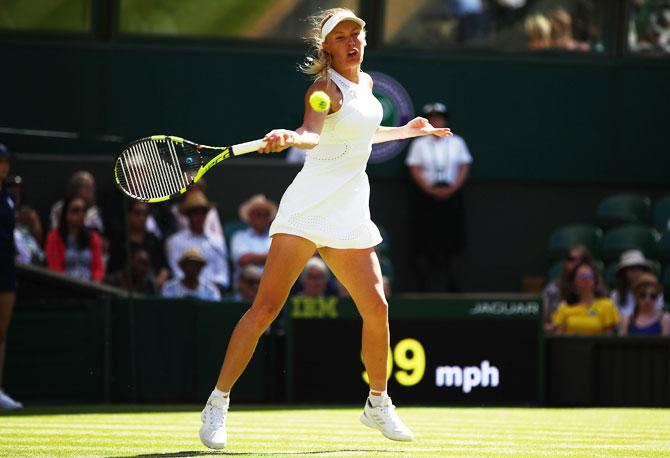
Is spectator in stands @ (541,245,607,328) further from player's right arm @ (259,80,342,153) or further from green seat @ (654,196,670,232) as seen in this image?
player's right arm @ (259,80,342,153)

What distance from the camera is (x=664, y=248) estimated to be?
1384 centimetres

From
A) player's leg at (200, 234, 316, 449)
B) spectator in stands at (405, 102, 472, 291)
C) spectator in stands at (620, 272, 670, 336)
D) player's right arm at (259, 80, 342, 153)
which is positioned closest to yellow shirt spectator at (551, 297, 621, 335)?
spectator in stands at (620, 272, 670, 336)

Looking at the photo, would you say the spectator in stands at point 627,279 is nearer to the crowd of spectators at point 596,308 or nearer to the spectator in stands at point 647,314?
the crowd of spectators at point 596,308

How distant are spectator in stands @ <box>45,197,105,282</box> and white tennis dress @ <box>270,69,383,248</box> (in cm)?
500

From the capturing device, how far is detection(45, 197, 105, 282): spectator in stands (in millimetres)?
11305

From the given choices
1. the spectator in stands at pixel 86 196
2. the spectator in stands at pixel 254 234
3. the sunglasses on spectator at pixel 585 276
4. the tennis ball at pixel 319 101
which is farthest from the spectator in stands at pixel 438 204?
the tennis ball at pixel 319 101

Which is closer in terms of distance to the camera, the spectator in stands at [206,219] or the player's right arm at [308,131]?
the player's right arm at [308,131]

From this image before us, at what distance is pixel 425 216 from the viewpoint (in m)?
14.7

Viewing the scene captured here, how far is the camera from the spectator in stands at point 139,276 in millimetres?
11508

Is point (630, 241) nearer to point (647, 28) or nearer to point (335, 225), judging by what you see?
point (647, 28)

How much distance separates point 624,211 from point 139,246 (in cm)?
545

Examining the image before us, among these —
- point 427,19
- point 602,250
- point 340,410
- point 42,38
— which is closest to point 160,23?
point 42,38

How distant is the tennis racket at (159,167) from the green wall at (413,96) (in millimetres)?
8227

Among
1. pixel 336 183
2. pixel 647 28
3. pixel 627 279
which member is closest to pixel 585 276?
pixel 627 279
